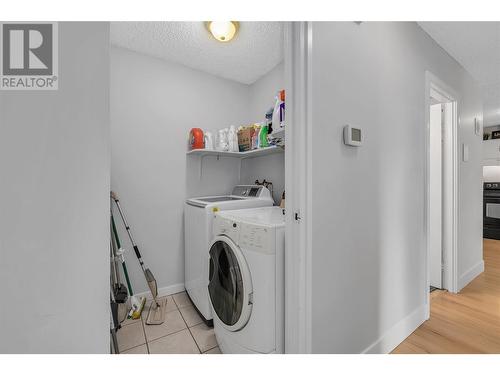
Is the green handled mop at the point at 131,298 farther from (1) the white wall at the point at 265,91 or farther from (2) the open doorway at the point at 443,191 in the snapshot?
(2) the open doorway at the point at 443,191

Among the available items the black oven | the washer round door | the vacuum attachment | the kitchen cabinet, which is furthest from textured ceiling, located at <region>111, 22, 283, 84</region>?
the kitchen cabinet

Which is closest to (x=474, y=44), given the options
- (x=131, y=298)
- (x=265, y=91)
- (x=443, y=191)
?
(x=443, y=191)

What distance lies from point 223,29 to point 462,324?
288cm

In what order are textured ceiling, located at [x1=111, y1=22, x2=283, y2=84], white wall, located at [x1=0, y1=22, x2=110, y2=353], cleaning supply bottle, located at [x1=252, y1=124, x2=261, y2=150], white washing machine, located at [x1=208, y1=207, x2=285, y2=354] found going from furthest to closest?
cleaning supply bottle, located at [x1=252, y1=124, x2=261, y2=150] → textured ceiling, located at [x1=111, y1=22, x2=283, y2=84] → white washing machine, located at [x1=208, y1=207, x2=285, y2=354] → white wall, located at [x1=0, y1=22, x2=110, y2=353]

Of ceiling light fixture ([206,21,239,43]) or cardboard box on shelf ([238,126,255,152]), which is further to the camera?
cardboard box on shelf ([238,126,255,152])

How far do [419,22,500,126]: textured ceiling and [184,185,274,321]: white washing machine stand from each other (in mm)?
1901

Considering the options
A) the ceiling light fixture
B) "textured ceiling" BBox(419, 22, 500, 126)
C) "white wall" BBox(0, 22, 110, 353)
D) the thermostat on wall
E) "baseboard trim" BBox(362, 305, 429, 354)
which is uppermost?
"textured ceiling" BBox(419, 22, 500, 126)

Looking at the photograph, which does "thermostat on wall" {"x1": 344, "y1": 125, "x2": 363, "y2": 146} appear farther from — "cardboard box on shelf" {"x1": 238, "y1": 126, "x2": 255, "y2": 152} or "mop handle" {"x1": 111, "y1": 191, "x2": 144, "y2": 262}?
"mop handle" {"x1": 111, "y1": 191, "x2": 144, "y2": 262}

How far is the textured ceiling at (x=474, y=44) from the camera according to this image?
1.71 metres

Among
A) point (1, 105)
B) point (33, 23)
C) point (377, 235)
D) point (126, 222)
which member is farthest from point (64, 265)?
point (126, 222)

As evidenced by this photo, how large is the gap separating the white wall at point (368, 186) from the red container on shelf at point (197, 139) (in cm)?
141

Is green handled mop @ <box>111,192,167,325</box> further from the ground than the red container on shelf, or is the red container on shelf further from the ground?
the red container on shelf

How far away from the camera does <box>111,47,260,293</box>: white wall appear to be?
2.01 metres
